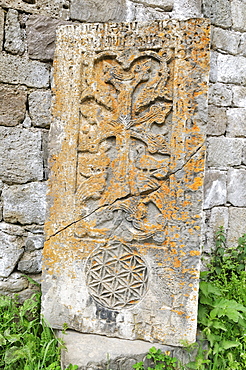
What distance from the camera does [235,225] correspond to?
311 centimetres

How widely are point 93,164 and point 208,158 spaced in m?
1.48

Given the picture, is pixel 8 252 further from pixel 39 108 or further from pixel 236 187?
pixel 236 187

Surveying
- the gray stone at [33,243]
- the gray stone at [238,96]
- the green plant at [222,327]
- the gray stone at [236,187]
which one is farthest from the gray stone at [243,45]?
the gray stone at [33,243]

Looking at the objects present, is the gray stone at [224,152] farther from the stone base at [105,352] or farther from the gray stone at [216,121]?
the stone base at [105,352]

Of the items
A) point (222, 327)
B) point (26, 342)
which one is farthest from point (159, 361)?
point (26, 342)

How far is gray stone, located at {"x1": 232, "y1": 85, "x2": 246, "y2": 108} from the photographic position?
310 cm

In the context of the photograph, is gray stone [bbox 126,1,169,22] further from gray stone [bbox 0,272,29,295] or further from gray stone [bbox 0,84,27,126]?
gray stone [bbox 0,272,29,295]

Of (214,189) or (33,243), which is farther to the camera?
(214,189)


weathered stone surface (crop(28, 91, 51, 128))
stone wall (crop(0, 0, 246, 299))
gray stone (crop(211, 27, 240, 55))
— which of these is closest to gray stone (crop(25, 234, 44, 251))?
stone wall (crop(0, 0, 246, 299))

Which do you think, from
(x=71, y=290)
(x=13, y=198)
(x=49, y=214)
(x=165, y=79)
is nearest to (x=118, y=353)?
(x=71, y=290)

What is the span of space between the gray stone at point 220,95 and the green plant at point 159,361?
223 centimetres

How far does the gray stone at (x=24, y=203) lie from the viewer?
2469 millimetres

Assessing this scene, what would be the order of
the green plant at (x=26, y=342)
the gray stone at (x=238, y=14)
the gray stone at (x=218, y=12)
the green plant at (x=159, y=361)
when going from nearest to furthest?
the green plant at (x=159, y=361) < the green plant at (x=26, y=342) < the gray stone at (x=218, y=12) < the gray stone at (x=238, y=14)

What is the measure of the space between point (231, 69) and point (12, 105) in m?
2.08
